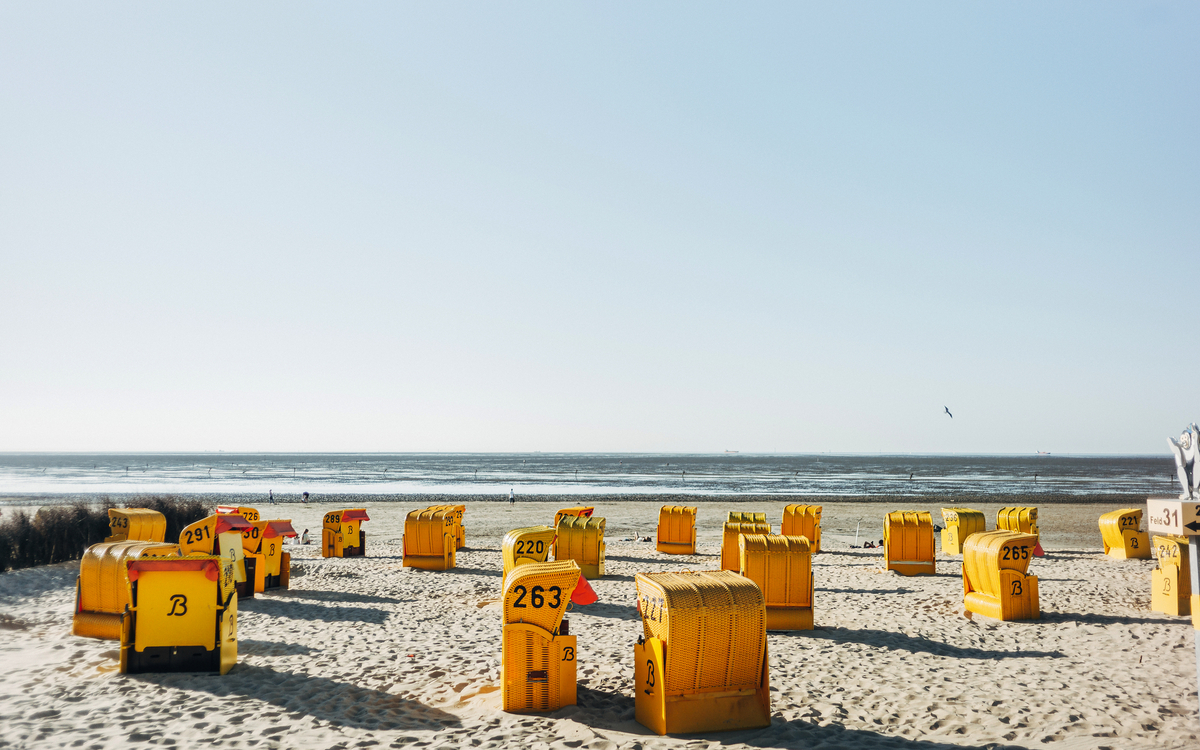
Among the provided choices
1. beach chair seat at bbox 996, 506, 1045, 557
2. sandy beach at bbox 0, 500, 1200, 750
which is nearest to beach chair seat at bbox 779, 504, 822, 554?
beach chair seat at bbox 996, 506, 1045, 557

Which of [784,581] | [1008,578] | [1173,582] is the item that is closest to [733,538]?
[784,581]

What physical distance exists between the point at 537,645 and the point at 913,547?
13.1 m

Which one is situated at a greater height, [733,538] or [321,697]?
[733,538]

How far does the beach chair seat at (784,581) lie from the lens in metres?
11.6

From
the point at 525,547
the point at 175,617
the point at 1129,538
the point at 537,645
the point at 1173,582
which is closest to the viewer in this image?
the point at 537,645

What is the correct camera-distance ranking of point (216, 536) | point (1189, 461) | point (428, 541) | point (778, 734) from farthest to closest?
point (428, 541) < point (216, 536) < point (778, 734) < point (1189, 461)

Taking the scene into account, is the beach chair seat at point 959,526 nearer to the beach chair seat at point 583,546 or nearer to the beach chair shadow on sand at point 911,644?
the beach chair shadow on sand at point 911,644

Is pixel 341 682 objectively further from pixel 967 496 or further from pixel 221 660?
pixel 967 496

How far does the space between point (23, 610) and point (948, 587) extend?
1884 cm

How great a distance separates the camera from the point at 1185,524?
19.0 ft

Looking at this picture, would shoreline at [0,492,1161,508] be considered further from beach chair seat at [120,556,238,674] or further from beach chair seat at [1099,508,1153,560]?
beach chair seat at [120,556,238,674]

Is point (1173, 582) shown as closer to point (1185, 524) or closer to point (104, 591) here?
point (1185, 524)

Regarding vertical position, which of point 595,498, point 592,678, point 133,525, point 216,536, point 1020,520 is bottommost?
point 595,498

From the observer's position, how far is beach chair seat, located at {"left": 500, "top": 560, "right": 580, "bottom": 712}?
7758 millimetres
